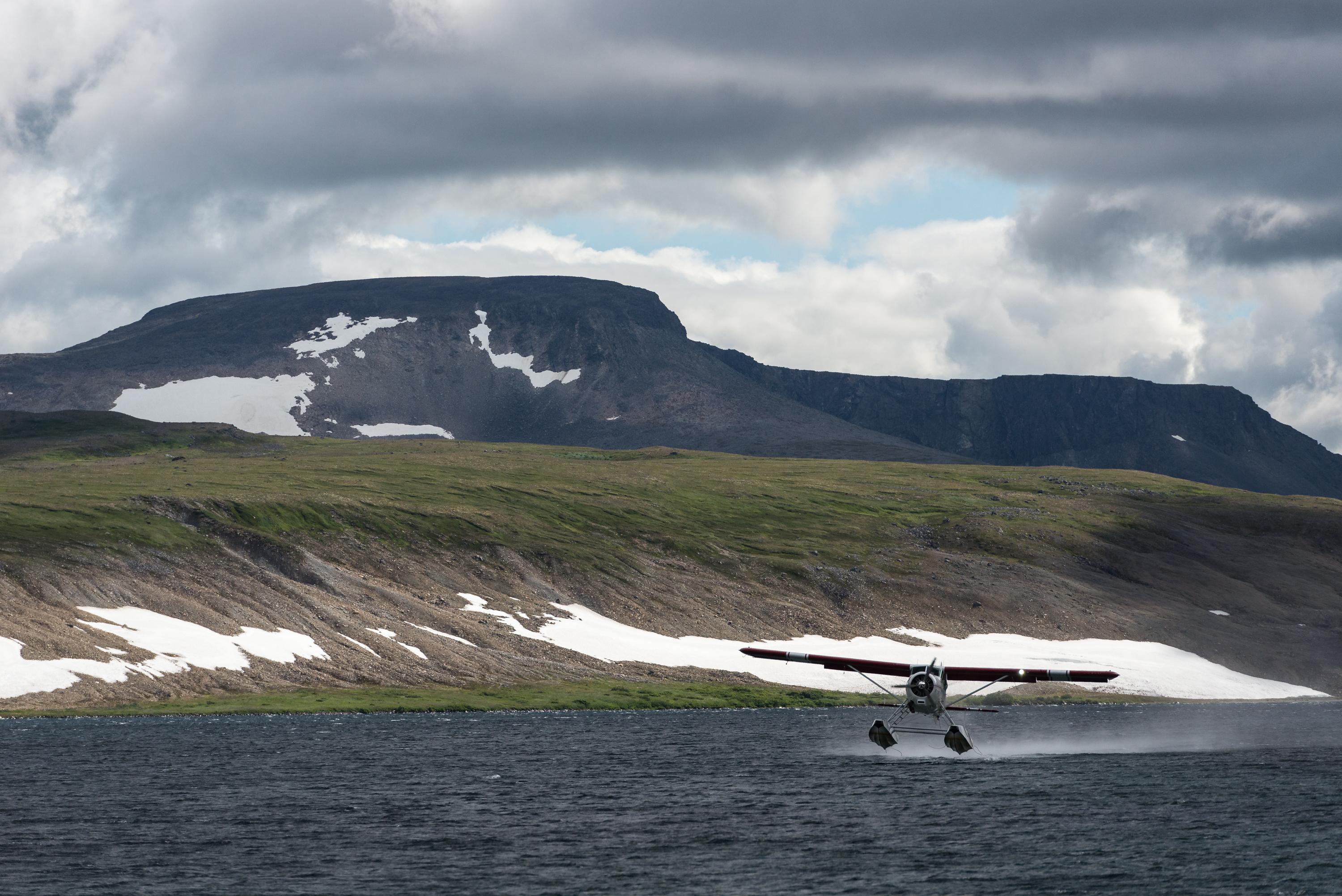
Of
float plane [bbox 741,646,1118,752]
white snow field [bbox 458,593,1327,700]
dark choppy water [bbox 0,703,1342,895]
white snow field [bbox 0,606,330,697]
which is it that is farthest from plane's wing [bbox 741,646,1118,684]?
white snow field [bbox 458,593,1327,700]

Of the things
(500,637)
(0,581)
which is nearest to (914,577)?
(500,637)

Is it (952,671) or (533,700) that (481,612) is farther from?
(952,671)

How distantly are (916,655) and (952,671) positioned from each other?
77.2 metres

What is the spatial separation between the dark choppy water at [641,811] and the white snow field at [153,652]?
9999mm

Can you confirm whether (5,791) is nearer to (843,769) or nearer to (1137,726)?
(843,769)

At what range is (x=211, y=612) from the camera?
13925 cm

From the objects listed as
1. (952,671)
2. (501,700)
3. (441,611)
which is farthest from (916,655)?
(952,671)

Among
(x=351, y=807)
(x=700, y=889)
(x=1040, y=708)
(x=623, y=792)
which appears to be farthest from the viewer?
(x=1040, y=708)

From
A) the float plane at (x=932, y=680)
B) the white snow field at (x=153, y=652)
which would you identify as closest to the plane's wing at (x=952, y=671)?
the float plane at (x=932, y=680)

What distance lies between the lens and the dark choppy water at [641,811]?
50.5m

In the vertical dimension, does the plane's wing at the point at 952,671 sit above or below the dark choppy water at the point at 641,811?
above

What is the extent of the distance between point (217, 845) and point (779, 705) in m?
88.8

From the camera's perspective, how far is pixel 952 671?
8669cm

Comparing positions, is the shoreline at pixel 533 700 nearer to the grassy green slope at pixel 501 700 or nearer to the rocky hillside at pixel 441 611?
the grassy green slope at pixel 501 700
